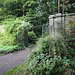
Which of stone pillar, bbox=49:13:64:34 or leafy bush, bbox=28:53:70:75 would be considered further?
stone pillar, bbox=49:13:64:34

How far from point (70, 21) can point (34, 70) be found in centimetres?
239

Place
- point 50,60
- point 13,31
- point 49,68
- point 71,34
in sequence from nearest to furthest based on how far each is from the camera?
1. point 49,68
2. point 50,60
3. point 71,34
4. point 13,31

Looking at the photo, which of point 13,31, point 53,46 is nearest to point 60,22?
point 53,46

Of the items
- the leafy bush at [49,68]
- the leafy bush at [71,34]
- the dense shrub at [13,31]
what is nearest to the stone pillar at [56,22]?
the leafy bush at [71,34]

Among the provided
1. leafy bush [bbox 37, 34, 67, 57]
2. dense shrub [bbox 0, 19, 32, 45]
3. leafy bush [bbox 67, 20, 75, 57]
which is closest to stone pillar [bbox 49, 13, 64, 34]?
leafy bush [bbox 67, 20, 75, 57]

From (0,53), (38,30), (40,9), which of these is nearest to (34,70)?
(0,53)

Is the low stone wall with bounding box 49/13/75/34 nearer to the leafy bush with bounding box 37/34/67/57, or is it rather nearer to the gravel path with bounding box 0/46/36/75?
the leafy bush with bounding box 37/34/67/57

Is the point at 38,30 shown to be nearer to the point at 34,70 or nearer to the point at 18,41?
the point at 18,41

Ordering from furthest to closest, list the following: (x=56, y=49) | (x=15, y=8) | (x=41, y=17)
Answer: (x=15, y=8) → (x=41, y=17) → (x=56, y=49)

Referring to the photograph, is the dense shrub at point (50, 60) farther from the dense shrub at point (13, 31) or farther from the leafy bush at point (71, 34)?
the dense shrub at point (13, 31)

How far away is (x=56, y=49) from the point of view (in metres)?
2.22

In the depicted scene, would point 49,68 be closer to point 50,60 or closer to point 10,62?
point 50,60

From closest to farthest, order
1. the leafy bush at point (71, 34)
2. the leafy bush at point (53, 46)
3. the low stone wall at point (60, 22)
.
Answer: the leafy bush at point (53, 46), the leafy bush at point (71, 34), the low stone wall at point (60, 22)

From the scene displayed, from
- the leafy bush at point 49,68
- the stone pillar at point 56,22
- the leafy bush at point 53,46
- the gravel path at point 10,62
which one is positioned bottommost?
the gravel path at point 10,62
